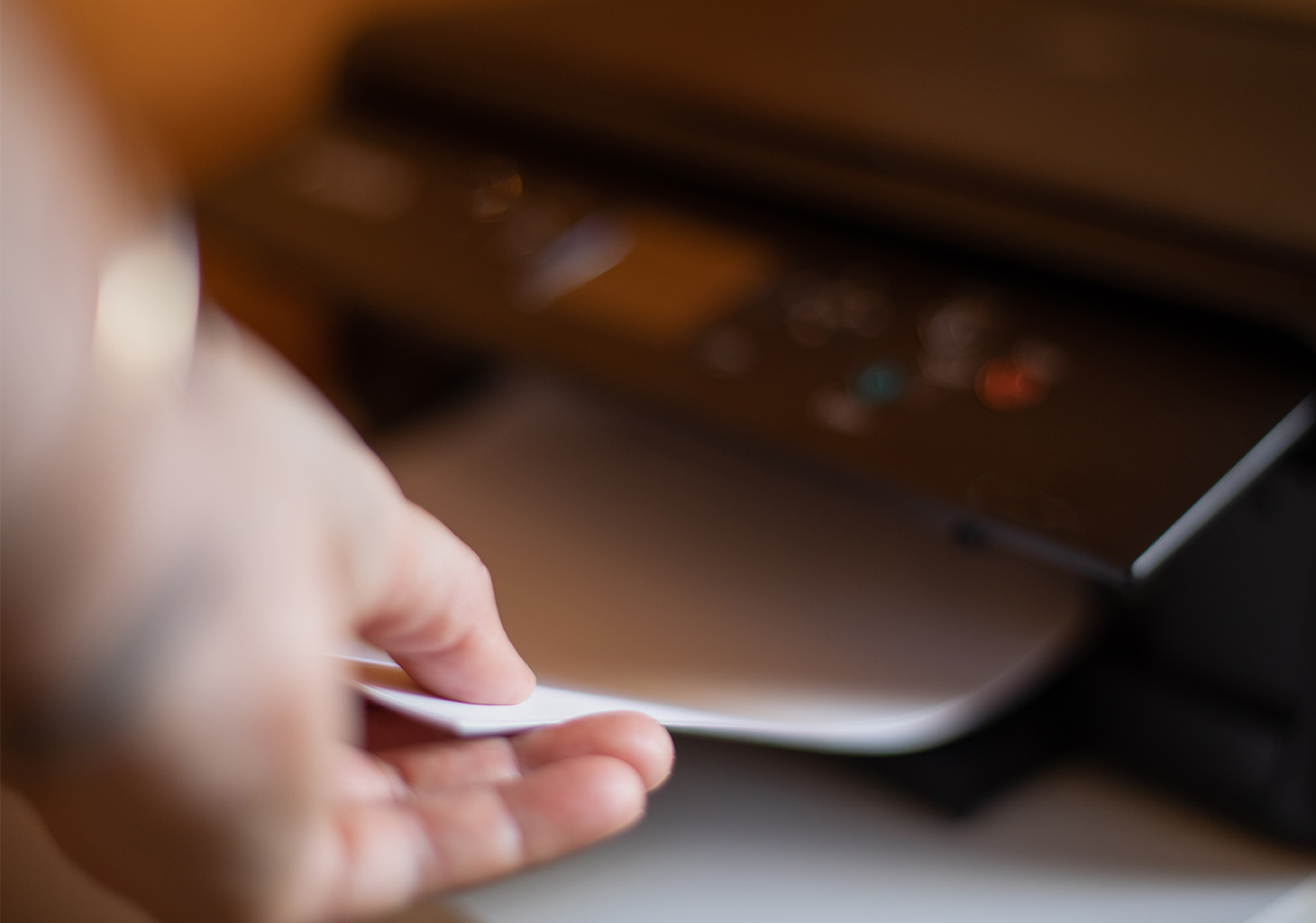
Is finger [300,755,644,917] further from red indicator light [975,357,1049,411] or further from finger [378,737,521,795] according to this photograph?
red indicator light [975,357,1049,411]

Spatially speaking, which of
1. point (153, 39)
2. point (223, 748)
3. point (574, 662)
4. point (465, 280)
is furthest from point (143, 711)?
point (153, 39)

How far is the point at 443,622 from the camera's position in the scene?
10.9 inches

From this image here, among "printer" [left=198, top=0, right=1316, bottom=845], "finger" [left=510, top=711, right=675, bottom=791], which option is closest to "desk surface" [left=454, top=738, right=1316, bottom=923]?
"printer" [left=198, top=0, right=1316, bottom=845]

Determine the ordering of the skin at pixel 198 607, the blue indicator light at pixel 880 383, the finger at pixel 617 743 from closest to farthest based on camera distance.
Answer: the skin at pixel 198 607
the finger at pixel 617 743
the blue indicator light at pixel 880 383

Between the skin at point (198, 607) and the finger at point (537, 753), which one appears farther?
the finger at point (537, 753)

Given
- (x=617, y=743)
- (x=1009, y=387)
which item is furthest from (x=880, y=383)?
(x=617, y=743)

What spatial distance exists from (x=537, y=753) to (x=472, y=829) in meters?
0.05

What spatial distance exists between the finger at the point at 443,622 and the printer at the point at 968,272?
0.14 m

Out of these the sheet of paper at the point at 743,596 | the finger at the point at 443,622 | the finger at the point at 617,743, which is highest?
the sheet of paper at the point at 743,596

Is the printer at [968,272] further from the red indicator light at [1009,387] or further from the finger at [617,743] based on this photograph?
the finger at [617,743]

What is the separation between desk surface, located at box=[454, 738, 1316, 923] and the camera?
412mm

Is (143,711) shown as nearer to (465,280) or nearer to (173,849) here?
(173,849)

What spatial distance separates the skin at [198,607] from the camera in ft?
0.58

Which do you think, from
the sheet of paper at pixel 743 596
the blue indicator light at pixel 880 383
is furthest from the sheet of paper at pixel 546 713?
the blue indicator light at pixel 880 383
